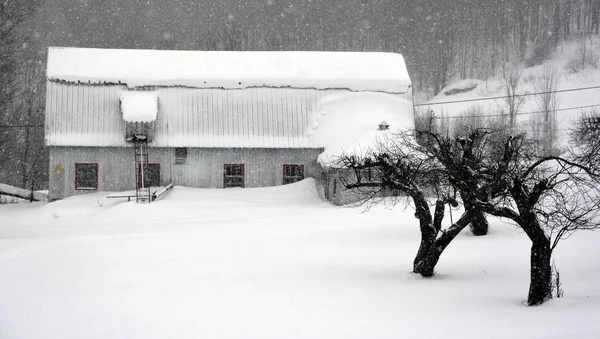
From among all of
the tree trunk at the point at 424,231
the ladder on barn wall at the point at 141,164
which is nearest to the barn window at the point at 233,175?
the ladder on barn wall at the point at 141,164

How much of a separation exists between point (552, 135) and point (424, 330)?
4417 centimetres

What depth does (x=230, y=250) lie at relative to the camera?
17.0 metres

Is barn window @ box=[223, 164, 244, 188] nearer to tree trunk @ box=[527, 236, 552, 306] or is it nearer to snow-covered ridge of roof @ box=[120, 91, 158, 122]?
snow-covered ridge of roof @ box=[120, 91, 158, 122]

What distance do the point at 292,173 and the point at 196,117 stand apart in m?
5.94

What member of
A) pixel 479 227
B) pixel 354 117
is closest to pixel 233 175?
pixel 354 117

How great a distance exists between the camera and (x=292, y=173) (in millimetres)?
30844

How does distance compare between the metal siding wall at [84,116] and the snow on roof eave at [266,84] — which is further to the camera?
the snow on roof eave at [266,84]

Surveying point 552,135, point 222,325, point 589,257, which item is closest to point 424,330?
point 222,325

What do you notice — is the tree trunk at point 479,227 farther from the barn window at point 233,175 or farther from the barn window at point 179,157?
the barn window at point 179,157

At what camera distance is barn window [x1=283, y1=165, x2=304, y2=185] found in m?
30.7

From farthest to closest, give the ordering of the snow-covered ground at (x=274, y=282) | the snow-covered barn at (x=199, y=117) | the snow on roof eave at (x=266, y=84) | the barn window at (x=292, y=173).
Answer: the barn window at (x=292, y=173), the snow on roof eave at (x=266, y=84), the snow-covered barn at (x=199, y=117), the snow-covered ground at (x=274, y=282)

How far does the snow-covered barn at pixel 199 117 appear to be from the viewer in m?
29.5

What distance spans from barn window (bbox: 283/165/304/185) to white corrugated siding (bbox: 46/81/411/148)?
119 centimetres

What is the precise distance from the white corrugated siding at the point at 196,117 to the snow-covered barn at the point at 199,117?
5cm
